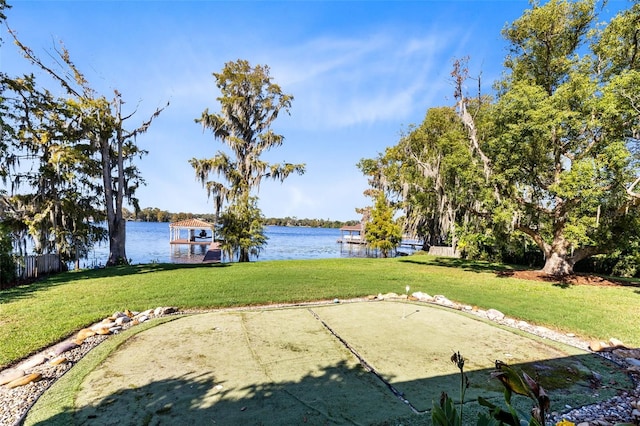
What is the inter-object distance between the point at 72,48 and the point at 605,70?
61.0ft

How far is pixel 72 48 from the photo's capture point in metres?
12.1

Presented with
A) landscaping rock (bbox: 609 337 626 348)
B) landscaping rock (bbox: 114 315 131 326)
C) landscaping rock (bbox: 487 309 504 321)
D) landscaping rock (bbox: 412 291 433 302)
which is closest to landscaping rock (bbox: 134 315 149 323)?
landscaping rock (bbox: 114 315 131 326)

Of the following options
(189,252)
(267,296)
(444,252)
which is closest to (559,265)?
(444,252)

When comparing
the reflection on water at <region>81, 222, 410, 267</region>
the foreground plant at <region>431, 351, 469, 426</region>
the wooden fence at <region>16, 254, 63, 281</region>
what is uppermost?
the foreground plant at <region>431, 351, 469, 426</region>

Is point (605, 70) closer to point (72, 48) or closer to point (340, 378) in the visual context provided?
point (340, 378)

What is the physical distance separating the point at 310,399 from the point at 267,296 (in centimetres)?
405

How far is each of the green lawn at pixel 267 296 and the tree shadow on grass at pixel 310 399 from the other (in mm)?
1991

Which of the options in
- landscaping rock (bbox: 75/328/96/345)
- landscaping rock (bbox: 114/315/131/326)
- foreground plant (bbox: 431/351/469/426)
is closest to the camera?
foreground plant (bbox: 431/351/469/426)

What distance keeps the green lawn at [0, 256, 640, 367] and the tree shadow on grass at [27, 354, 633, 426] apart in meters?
1.99

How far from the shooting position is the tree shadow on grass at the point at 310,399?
242 centimetres

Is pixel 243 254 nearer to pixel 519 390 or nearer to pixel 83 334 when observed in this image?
pixel 83 334

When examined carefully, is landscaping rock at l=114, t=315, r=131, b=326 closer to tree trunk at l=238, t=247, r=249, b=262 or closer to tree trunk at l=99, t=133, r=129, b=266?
tree trunk at l=99, t=133, r=129, b=266

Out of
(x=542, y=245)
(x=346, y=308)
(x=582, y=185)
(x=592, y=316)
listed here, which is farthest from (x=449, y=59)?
(x=346, y=308)

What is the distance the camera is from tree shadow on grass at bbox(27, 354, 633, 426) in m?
2.42
